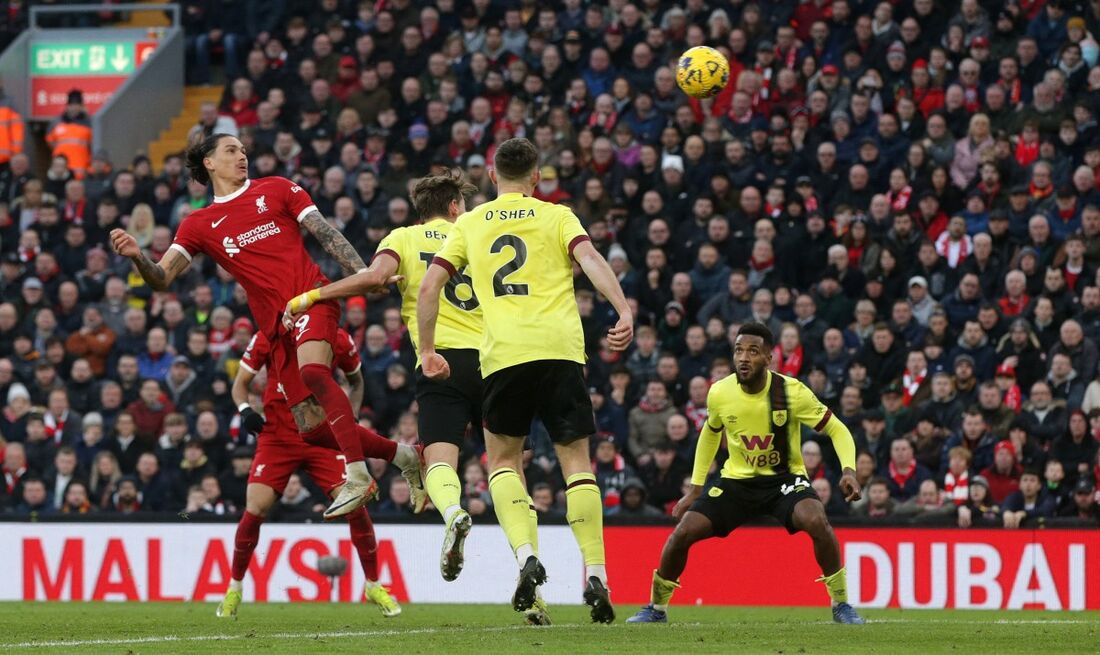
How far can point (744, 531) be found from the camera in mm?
16594

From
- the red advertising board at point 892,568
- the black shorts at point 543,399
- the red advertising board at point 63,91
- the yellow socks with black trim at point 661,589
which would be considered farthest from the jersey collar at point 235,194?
the red advertising board at point 63,91

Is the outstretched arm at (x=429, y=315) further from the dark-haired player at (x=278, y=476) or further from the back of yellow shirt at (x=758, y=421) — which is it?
the dark-haired player at (x=278, y=476)

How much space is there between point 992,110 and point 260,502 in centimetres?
1044

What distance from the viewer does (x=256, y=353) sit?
1216 centimetres

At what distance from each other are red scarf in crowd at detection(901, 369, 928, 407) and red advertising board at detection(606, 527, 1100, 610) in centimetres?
191

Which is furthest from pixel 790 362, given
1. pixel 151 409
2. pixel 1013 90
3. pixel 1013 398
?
pixel 151 409

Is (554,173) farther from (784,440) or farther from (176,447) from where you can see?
(784,440)

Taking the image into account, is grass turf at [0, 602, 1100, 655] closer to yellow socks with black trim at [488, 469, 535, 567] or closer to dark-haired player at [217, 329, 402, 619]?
dark-haired player at [217, 329, 402, 619]

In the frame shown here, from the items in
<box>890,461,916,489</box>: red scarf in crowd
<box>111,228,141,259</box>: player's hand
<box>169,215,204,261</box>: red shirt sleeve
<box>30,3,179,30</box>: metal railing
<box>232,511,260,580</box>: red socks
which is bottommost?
<box>232,511,260,580</box>: red socks

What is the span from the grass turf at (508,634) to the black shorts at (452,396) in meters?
1.13

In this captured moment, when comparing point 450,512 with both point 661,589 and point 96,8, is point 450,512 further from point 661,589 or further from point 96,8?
point 96,8

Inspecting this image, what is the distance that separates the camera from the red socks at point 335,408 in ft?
36.5

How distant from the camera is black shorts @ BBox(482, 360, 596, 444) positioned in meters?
9.47

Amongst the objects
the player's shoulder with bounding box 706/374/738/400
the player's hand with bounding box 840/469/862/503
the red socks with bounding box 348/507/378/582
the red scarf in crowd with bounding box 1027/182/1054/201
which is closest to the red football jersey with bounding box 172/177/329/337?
the red socks with bounding box 348/507/378/582
